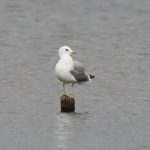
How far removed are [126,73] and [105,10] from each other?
12376 mm

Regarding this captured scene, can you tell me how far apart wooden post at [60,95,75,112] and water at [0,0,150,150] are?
12cm

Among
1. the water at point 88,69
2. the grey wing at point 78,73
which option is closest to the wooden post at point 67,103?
the water at point 88,69

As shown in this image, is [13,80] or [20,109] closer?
[20,109]

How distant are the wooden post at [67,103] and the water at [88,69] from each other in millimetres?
116

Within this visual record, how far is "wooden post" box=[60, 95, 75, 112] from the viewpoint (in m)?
18.3

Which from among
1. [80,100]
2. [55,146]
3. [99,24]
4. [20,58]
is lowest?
A: [55,146]

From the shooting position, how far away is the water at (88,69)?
1686 centimetres

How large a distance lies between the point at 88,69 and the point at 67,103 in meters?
5.20

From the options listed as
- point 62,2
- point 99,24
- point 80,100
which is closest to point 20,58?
point 80,100

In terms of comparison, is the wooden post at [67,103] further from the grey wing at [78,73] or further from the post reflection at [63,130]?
the grey wing at [78,73]

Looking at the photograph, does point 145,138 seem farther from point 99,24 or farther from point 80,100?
point 99,24

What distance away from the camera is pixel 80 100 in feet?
65.6

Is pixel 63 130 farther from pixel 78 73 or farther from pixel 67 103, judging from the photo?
pixel 78 73

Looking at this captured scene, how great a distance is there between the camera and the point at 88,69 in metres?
23.6
